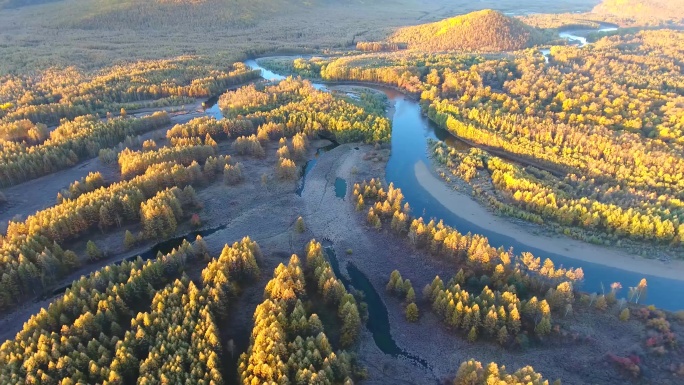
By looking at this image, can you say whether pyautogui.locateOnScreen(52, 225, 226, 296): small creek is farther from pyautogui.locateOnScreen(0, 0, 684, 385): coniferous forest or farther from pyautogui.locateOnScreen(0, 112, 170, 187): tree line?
pyautogui.locateOnScreen(0, 112, 170, 187): tree line

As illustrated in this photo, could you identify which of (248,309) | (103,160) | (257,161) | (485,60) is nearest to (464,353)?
(248,309)

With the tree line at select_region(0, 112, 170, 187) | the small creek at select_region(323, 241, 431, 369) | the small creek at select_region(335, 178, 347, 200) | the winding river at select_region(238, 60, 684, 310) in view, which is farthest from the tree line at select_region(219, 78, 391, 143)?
the small creek at select_region(323, 241, 431, 369)

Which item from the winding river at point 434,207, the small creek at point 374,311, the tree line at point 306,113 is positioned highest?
the tree line at point 306,113

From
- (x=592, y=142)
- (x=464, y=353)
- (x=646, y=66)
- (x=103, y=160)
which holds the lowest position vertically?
(x=464, y=353)

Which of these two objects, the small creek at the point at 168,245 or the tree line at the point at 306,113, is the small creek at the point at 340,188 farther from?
the small creek at the point at 168,245

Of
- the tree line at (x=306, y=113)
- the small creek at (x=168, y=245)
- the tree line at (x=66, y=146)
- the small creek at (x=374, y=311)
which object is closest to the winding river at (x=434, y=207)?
the tree line at (x=306, y=113)

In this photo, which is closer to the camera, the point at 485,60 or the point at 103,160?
the point at 103,160

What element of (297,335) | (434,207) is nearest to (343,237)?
(434,207)

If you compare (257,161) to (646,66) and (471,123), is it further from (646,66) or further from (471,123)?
(646,66)
